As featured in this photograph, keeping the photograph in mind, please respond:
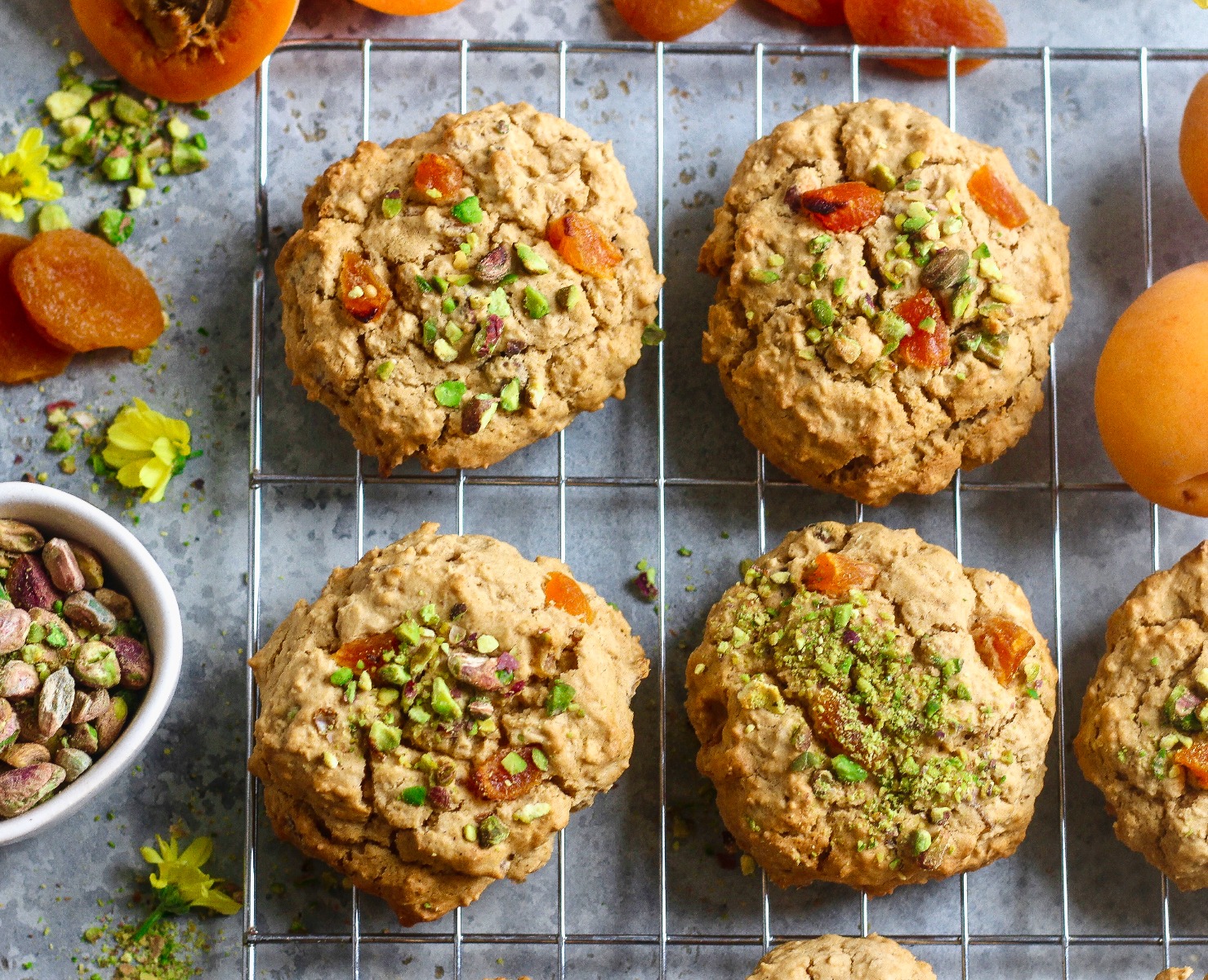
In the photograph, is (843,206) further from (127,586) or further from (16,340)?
(16,340)

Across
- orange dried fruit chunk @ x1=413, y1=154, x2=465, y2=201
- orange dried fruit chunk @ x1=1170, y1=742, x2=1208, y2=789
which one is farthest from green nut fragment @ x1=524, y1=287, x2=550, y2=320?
orange dried fruit chunk @ x1=1170, y1=742, x2=1208, y2=789

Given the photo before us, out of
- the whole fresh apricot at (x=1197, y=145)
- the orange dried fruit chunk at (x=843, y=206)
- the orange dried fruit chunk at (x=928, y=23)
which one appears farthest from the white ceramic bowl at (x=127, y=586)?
the whole fresh apricot at (x=1197, y=145)

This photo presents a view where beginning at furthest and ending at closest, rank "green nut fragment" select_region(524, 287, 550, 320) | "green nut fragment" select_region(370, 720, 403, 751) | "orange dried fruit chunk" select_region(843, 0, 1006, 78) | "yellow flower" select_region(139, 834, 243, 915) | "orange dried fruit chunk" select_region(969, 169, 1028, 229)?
"orange dried fruit chunk" select_region(843, 0, 1006, 78) < "yellow flower" select_region(139, 834, 243, 915) < "orange dried fruit chunk" select_region(969, 169, 1028, 229) < "green nut fragment" select_region(524, 287, 550, 320) < "green nut fragment" select_region(370, 720, 403, 751)

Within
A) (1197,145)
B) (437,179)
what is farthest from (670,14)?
(1197,145)

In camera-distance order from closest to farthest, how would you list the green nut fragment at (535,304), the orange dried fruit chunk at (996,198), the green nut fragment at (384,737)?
the green nut fragment at (384,737), the green nut fragment at (535,304), the orange dried fruit chunk at (996,198)

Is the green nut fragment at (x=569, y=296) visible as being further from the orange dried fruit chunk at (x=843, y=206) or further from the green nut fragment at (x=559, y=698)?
the green nut fragment at (x=559, y=698)

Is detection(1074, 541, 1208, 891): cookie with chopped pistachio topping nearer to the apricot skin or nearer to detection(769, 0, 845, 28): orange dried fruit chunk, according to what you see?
the apricot skin

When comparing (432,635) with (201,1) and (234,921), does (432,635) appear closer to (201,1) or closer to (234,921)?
(234,921)
